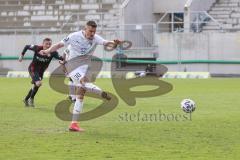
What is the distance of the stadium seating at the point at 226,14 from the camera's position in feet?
136

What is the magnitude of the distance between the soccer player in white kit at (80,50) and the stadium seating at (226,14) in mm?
26484

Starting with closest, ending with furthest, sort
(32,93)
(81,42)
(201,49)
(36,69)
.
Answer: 1. (81,42)
2. (32,93)
3. (36,69)
4. (201,49)

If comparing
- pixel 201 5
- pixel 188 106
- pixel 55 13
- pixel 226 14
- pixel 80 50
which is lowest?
pixel 188 106

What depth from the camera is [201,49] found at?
128 feet

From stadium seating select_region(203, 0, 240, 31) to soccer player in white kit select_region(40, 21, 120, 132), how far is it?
26484 mm

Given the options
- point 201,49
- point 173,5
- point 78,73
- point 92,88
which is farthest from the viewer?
point 173,5

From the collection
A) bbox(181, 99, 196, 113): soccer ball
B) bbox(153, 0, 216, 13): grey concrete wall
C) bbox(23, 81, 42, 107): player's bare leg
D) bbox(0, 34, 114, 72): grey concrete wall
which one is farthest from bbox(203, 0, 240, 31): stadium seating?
bbox(181, 99, 196, 113): soccer ball

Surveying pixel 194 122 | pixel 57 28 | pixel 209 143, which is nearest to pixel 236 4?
pixel 57 28

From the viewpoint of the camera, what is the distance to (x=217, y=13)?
4350 cm

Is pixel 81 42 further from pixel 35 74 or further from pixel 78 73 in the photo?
pixel 35 74

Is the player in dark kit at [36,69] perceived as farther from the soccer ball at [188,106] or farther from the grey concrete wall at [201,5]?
the grey concrete wall at [201,5]

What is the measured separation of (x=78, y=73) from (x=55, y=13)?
108ft

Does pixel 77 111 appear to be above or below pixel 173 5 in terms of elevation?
below

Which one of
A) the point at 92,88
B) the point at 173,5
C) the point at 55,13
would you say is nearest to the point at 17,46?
the point at 55,13
